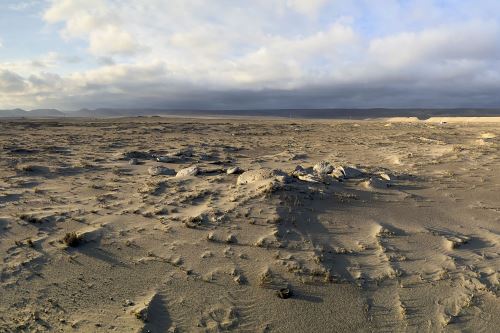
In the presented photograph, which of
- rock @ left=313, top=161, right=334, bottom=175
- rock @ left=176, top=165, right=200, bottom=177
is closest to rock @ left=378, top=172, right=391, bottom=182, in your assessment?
rock @ left=313, top=161, right=334, bottom=175

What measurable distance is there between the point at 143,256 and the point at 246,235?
1859mm

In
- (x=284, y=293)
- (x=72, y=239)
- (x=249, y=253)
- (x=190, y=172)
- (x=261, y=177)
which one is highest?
(x=261, y=177)

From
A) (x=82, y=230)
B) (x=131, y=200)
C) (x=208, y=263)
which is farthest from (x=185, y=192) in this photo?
(x=208, y=263)

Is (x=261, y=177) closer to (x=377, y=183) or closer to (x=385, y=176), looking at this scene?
(x=377, y=183)

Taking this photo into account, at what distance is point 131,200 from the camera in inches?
387

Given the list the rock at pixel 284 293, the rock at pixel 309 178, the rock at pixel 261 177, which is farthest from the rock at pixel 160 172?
the rock at pixel 284 293

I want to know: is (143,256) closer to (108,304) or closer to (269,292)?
(108,304)

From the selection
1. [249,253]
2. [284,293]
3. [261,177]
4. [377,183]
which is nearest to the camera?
[284,293]

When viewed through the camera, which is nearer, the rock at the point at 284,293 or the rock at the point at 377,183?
the rock at the point at 284,293

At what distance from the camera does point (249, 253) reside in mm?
7293

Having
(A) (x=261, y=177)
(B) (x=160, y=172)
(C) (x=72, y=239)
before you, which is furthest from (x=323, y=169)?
(C) (x=72, y=239)

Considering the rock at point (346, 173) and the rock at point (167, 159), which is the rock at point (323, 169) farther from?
the rock at point (167, 159)

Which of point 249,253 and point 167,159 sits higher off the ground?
point 167,159

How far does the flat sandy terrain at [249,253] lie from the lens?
5855 millimetres
